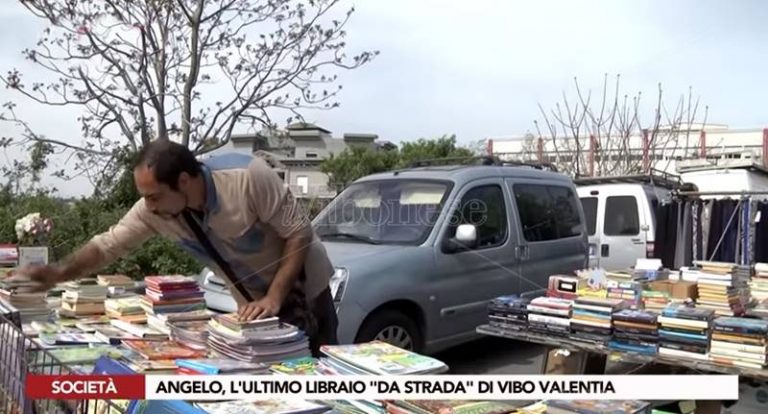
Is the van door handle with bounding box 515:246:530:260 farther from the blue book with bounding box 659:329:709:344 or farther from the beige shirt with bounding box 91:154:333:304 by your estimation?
the beige shirt with bounding box 91:154:333:304

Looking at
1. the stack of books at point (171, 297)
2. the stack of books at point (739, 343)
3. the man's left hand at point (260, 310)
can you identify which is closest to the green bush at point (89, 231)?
the stack of books at point (171, 297)

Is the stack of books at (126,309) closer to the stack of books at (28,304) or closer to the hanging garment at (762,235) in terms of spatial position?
the stack of books at (28,304)

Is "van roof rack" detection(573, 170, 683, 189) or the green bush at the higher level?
"van roof rack" detection(573, 170, 683, 189)

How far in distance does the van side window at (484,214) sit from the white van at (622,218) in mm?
3637

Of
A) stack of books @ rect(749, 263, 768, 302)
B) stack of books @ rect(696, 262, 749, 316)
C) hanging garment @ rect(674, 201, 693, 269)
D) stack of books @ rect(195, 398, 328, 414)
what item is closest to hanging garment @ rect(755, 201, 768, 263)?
hanging garment @ rect(674, 201, 693, 269)

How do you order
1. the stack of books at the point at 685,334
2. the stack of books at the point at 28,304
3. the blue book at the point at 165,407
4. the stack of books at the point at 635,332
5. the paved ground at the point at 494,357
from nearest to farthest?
the blue book at the point at 165,407, the stack of books at the point at 28,304, the stack of books at the point at 685,334, the stack of books at the point at 635,332, the paved ground at the point at 494,357

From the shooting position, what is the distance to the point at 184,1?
8.66 meters

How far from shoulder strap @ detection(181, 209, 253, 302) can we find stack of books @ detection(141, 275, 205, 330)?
1.92 feet

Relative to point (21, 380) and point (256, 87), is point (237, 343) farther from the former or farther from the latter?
point (256, 87)

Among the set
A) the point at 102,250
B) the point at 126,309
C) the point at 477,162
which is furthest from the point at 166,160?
the point at 477,162

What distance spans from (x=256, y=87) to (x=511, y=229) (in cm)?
489

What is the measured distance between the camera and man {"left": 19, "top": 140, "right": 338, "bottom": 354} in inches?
98.8

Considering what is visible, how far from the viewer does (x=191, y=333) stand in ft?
8.16

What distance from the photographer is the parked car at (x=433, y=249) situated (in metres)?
4.87
